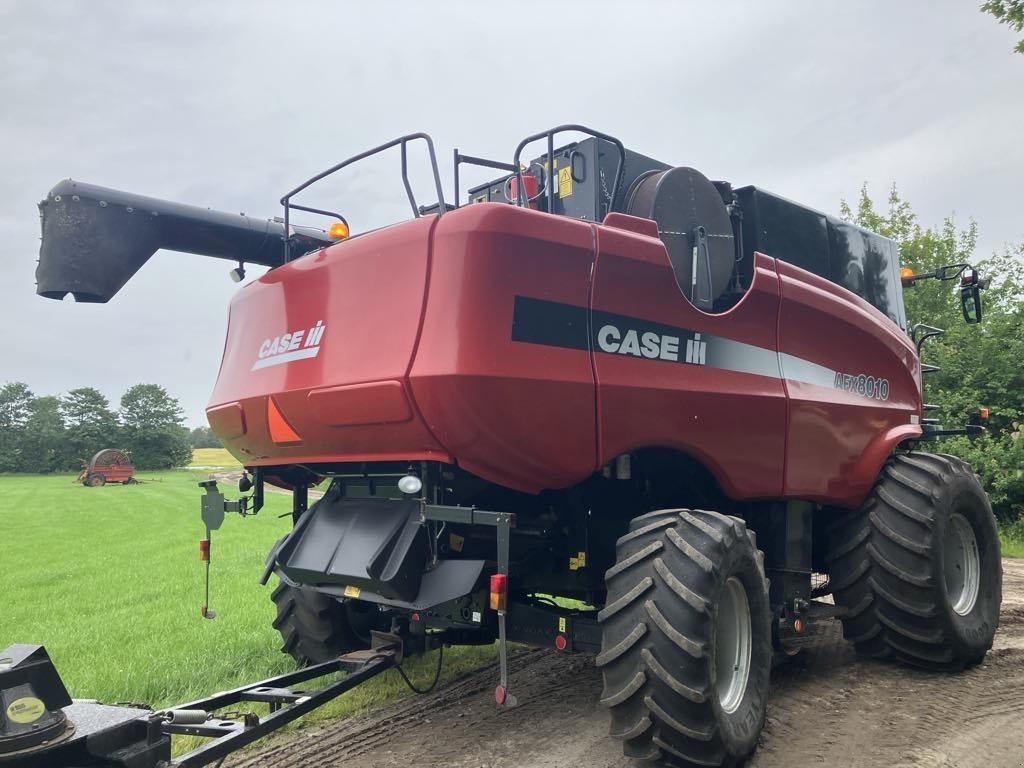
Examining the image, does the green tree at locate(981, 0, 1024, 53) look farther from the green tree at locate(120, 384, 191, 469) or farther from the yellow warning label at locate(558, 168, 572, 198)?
the green tree at locate(120, 384, 191, 469)

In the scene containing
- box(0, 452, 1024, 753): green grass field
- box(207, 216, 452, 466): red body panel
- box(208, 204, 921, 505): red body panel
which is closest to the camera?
box(208, 204, 921, 505): red body panel

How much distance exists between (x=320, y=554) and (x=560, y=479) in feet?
4.76

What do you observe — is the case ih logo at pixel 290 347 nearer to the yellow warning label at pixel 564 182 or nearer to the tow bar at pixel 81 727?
the yellow warning label at pixel 564 182

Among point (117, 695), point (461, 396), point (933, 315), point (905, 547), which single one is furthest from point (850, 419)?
point (933, 315)

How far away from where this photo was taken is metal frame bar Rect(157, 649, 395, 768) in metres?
3.04

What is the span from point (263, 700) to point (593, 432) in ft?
6.37

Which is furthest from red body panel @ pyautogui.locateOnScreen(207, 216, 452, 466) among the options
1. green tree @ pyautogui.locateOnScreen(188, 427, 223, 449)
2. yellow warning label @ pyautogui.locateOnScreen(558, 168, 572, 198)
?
green tree @ pyautogui.locateOnScreen(188, 427, 223, 449)

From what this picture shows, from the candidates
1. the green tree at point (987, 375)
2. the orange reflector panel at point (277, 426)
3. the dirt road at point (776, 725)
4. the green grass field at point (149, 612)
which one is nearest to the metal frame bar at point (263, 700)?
the dirt road at point (776, 725)

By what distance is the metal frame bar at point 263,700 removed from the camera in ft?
9.96

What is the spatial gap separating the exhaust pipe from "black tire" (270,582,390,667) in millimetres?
2103

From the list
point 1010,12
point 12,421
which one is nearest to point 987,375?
point 1010,12

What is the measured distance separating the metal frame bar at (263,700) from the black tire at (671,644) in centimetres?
131

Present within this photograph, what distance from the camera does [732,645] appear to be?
13.0 ft

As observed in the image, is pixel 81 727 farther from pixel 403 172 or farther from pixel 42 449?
pixel 42 449
